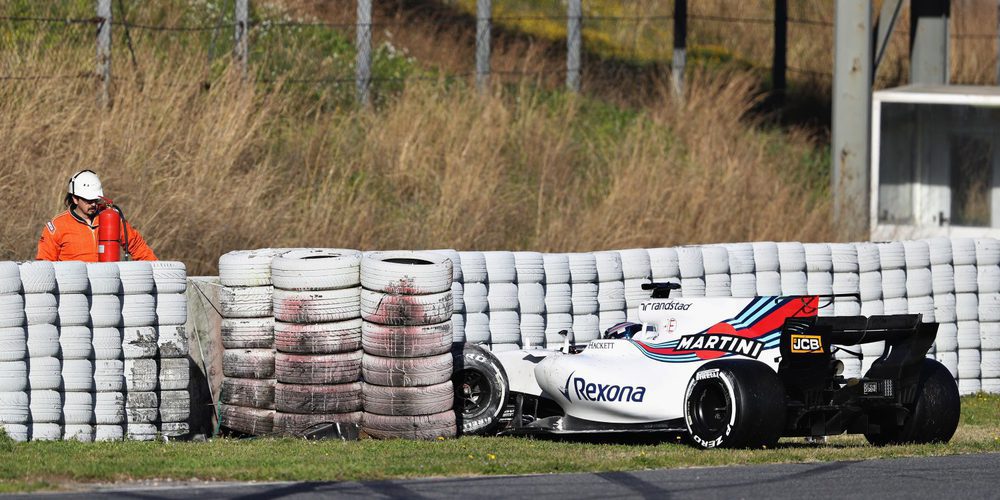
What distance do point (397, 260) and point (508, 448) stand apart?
1817mm

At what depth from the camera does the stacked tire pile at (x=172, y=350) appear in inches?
452

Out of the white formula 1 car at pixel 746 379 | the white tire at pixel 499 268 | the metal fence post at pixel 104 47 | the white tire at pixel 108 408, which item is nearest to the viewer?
the white formula 1 car at pixel 746 379

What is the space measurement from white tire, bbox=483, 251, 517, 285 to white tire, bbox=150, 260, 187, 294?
9.46 ft

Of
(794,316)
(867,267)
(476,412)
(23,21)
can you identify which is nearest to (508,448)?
(476,412)

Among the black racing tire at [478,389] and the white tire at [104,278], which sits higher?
the white tire at [104,278]

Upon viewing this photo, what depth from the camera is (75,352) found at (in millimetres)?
11172

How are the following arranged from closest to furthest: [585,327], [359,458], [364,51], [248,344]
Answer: [359,458]
[248,344]
[585,327]
[364,51]

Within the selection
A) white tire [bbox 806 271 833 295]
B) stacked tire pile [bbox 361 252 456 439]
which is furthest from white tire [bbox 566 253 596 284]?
stacked tire pile [bbox 361 252 456 439]

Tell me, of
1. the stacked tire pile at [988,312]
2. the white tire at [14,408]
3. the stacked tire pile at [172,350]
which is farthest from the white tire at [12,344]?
the stacked tire pile at [988,312]

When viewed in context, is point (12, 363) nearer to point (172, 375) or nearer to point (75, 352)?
point (75, 352)

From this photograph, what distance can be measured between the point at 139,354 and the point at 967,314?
837 cm

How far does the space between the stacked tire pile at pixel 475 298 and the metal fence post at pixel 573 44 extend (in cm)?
1142

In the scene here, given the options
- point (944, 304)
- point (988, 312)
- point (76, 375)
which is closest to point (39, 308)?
point (76, 375)

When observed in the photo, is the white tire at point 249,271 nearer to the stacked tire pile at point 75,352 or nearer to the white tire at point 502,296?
the stacked tire pile at point 75,352
